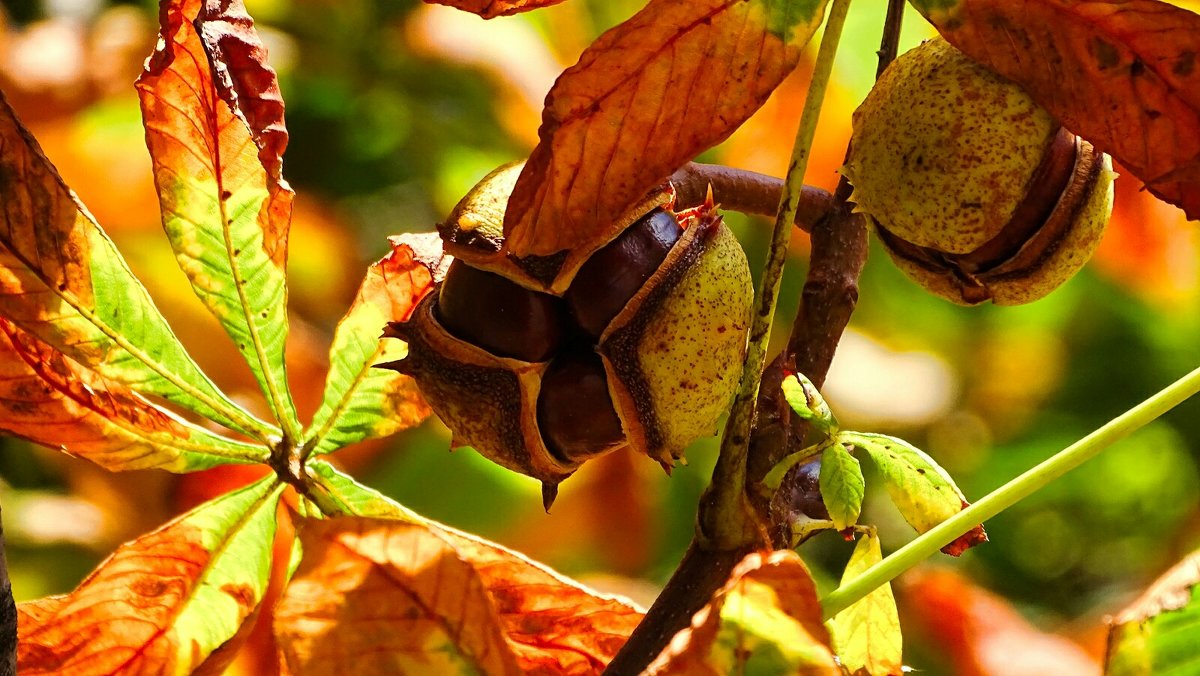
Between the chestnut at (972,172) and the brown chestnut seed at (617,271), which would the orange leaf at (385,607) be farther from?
the chestnut at (972,172)

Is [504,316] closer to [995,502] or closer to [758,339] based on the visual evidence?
[758,339]

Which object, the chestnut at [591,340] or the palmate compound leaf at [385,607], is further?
the chestnut at [591,340]

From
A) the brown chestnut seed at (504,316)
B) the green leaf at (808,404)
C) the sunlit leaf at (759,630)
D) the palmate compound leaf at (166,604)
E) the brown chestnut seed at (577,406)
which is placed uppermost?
the brown chestnut seed at (504,316)

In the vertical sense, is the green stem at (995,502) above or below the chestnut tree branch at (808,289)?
below

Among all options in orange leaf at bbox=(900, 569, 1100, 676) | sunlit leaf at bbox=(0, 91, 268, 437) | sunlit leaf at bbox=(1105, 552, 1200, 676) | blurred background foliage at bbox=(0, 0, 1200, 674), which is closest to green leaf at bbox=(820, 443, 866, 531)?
sunlit leaf at bbox=(1105, 552, 1200, 676)

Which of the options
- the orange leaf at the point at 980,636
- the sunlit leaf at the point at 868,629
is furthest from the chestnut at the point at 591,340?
the orange leaf at the point at 980,636

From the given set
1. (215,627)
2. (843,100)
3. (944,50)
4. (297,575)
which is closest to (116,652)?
(215,627)

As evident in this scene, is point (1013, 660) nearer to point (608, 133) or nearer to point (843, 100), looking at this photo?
point (843, 100)
